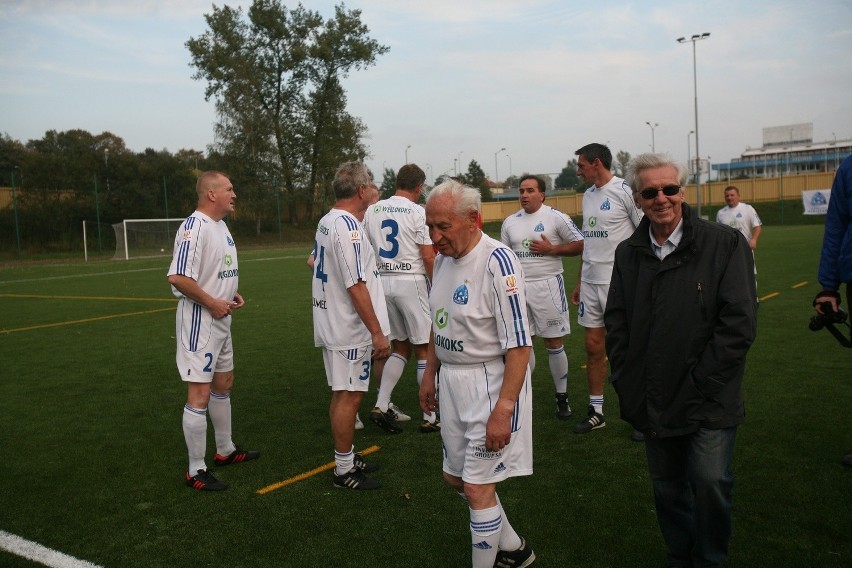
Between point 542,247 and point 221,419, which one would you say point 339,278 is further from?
point 542,247

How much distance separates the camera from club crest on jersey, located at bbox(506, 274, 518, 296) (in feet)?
10.4

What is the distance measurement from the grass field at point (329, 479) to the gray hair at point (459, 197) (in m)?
1.93

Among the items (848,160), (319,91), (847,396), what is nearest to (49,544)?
(848,160)

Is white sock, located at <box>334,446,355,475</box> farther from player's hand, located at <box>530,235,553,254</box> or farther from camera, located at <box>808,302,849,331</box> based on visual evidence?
camera, located at <box>808,302,849,331</box>

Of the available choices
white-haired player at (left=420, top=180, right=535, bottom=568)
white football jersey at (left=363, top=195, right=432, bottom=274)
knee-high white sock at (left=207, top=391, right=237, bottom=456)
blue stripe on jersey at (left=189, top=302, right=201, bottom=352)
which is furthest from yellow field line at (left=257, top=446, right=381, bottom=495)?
white-haired player at (left=420, top=180, right=535, bottom=568)

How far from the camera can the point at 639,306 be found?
312 centimetres

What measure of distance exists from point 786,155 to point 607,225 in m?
134

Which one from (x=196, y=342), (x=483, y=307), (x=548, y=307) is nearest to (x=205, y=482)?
(x=196, y=342)

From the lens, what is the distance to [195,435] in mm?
4988

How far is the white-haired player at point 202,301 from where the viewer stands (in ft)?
15.9

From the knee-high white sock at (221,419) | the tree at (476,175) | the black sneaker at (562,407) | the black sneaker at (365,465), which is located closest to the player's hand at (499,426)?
the black sneaker at (365,465)

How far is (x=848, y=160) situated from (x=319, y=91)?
5064 cm

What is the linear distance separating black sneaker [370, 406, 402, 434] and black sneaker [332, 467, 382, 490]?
1258 mm

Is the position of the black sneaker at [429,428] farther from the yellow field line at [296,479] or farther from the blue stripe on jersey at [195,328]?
the blue stripe on jersey at [195,328]
